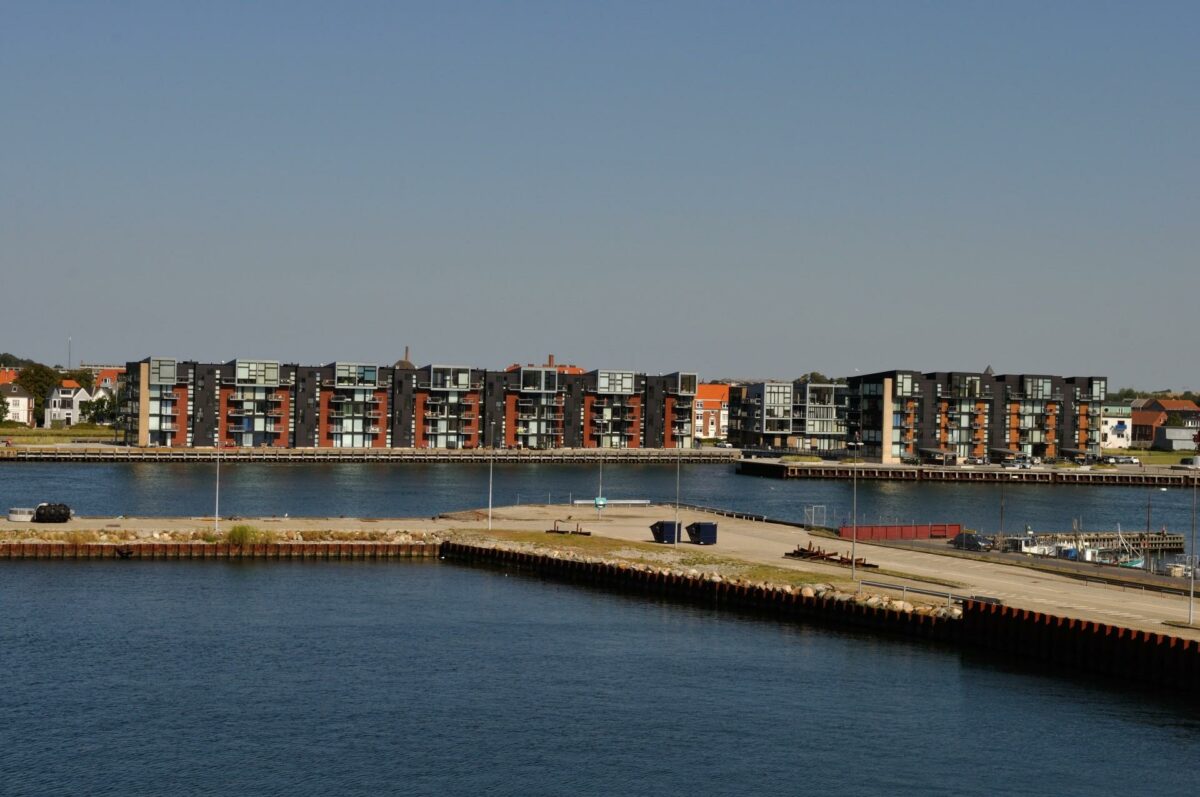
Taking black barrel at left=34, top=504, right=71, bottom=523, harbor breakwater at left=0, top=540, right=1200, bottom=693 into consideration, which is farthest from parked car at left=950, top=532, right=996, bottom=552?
black barrel at left=34, top=504, right=71, bottom=523

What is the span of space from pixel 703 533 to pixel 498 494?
64.9m

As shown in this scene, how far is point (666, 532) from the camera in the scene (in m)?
92.4

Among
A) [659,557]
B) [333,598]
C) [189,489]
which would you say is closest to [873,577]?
[659,557]

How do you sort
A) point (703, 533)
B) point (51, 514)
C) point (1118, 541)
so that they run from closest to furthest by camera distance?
1. point (703, 533)
2. point (51, 514)
3. point (1118, 541)

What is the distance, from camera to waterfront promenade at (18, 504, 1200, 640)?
6413 centimetres

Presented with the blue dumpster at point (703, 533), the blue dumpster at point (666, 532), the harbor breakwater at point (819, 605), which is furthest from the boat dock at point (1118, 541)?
the harbor breakwater at point (819, 605)

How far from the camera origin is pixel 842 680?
5684 cm

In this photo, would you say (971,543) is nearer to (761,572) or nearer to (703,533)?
(703,533)

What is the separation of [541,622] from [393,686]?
15282 mm

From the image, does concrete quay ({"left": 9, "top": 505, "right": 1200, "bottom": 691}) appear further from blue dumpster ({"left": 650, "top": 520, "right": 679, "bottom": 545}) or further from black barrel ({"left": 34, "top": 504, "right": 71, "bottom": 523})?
black barrel ({"left": 34, "top": 504, "right": 71, "bottom": 523})

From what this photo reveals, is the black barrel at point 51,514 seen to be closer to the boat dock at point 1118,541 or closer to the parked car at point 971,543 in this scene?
the parked car at point 971,543

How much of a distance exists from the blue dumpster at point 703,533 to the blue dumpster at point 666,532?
3.48 feet

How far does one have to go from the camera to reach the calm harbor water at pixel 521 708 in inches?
1719

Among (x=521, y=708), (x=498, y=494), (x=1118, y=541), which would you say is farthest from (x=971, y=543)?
(x=498, y=494)
